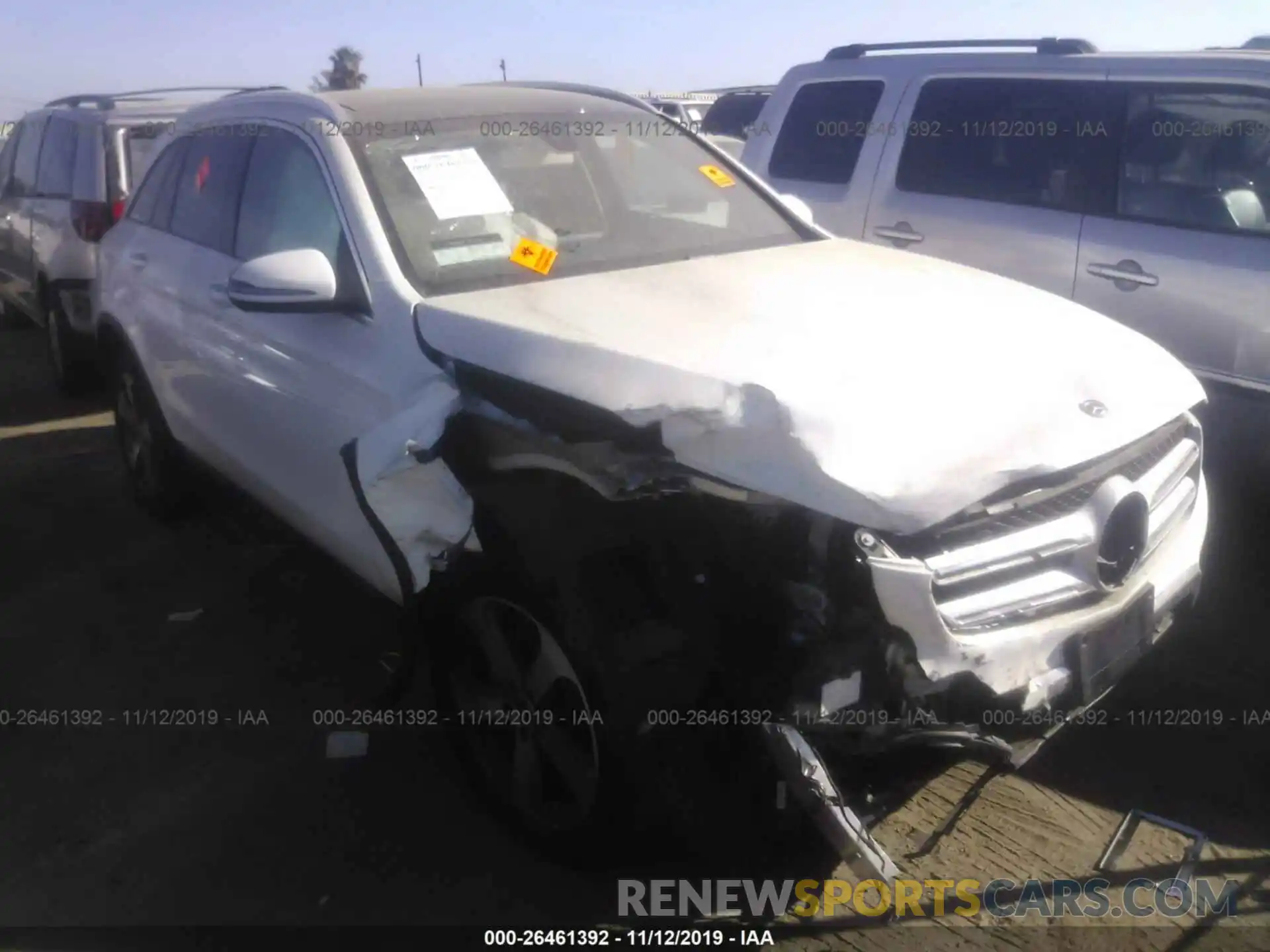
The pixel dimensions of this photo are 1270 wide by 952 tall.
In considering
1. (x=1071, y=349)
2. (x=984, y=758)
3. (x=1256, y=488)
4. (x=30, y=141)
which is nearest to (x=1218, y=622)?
(x=1256, y=488)

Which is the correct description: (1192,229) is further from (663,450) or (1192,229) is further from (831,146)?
(663,450)

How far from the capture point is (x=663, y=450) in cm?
242

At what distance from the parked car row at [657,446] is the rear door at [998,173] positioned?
1.17 m

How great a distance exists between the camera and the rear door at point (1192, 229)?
3.95 metres

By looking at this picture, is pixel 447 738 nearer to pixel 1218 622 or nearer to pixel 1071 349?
pixel 1071 349

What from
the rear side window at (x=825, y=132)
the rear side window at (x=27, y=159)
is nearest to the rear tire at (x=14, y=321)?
the rear side window at (x=27, y=159)

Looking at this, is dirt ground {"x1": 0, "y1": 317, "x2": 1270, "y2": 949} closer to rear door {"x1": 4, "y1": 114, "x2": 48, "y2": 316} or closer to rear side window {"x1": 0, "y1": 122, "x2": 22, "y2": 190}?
rear door {"x1": 4, "y1": 114, "x2": 48, "y2": 316}

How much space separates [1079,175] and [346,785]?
3710 millimetres

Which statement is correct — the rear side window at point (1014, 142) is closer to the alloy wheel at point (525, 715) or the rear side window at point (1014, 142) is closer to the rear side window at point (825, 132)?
the rear side window at point (825, 132)

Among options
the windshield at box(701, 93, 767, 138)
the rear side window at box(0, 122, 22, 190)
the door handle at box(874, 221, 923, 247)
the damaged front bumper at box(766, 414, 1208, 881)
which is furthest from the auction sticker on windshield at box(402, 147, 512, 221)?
the windshield at box(701, 93, 767, 138)

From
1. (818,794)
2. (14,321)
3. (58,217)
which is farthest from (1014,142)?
(14,321)

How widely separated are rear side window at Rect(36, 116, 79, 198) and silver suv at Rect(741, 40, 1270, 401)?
14.9ft

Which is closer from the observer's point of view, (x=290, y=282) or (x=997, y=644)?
(x=997, y=644)

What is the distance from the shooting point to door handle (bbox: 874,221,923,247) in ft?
16.7
